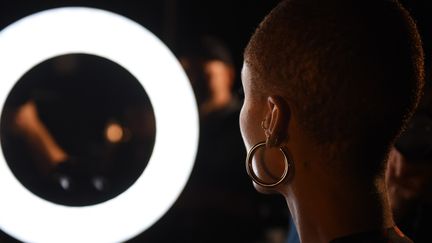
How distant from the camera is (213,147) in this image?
73.8 inches

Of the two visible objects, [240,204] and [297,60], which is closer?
[297,60]

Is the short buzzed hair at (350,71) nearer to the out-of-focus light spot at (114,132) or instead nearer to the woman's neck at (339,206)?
the woman's neck at (339,206)

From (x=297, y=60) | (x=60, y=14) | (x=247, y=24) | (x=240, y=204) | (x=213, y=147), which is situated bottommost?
(x=240, y=204)

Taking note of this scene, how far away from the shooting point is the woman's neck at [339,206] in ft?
2.03

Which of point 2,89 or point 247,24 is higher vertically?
point 2,89

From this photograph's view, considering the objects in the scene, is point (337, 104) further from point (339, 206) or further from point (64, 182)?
point (64, 182)

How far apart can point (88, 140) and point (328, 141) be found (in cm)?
88

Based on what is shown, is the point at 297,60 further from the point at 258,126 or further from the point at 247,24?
the point at 247,24

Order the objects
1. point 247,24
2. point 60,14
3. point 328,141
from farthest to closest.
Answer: point 247,24 → point 60,14 → point 328,141

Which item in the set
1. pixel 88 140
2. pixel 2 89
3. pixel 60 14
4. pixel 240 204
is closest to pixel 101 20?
pixel 60 14

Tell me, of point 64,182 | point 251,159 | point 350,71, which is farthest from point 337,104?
point 64,182

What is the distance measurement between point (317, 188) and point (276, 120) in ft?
0.33

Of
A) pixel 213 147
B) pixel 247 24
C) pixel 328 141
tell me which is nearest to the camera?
pixel 328 141

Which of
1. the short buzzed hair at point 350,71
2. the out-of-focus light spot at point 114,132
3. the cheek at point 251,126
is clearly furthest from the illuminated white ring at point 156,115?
the out-of-focus light spot at point 114,132
